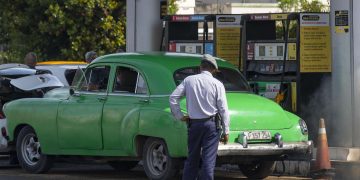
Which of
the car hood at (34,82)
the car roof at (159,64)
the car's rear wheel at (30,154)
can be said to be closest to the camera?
the car roof at (159,64)

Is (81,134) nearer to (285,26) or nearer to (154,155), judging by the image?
(154,155)

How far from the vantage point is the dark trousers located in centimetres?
920

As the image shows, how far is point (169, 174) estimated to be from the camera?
1038 cm

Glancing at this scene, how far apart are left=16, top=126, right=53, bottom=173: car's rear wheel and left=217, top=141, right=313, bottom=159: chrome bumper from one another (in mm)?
3545

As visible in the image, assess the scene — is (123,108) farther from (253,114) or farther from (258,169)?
(258,169)

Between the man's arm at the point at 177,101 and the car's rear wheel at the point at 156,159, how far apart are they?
1.04 meters

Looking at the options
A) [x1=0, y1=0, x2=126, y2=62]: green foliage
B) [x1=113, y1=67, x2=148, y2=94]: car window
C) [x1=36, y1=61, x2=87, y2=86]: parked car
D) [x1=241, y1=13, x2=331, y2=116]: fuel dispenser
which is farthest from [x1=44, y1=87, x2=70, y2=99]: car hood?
[x1=0, y1=0, x2=126, y2=62]: green foliage

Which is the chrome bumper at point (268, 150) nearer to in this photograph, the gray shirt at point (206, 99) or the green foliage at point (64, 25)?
the gray shirt at point (206, 99)

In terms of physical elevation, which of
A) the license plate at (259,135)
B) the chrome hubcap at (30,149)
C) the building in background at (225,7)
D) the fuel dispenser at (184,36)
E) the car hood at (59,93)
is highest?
the building in background at (225,7)

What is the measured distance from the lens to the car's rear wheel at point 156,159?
10422 millimetres

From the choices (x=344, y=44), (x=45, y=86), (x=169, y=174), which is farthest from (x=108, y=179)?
(x=344, y=44)

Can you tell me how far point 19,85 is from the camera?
43.1ft

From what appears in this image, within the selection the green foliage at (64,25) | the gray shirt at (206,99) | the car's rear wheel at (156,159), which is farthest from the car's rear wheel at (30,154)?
the green foliage at (64,25)

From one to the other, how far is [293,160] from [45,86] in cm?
415
